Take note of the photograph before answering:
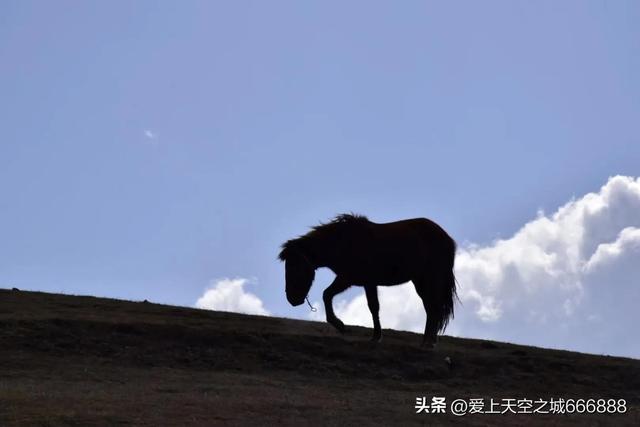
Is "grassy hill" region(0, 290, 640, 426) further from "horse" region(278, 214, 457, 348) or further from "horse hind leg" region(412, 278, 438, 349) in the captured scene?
"horse" region(278, 214, 457, 348)

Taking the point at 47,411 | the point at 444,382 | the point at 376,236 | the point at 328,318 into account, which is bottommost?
the point at 47,411

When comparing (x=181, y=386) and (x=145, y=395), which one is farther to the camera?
(x=181, y=386)

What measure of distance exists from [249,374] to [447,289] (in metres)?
6.12

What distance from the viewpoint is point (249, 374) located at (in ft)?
54.3

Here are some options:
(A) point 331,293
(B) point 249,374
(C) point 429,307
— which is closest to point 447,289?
(C) point 429,307

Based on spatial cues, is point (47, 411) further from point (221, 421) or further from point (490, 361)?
point (490, 361)

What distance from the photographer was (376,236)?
1952 cm

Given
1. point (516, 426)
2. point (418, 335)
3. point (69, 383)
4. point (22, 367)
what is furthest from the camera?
point (418, 335)

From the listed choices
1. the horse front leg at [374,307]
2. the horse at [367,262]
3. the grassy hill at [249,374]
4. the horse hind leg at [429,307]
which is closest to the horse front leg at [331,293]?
the horse at [367,262]

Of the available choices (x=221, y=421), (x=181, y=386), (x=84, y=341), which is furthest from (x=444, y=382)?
(x=84, y=341)

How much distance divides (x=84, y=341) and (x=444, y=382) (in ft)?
25.7

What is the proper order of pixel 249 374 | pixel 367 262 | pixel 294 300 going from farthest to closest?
pixel 294 300 < pixel 367 262 < pixel 249 374

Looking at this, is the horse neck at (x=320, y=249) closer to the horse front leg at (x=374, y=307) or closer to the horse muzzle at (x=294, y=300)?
the horse muzzle at (x=294, y=300)

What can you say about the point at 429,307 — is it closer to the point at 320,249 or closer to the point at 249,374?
the point at 320,249
